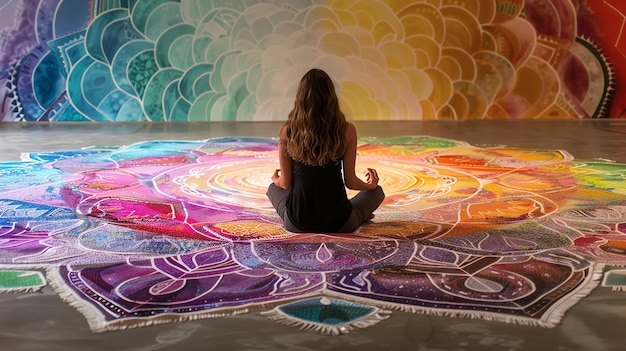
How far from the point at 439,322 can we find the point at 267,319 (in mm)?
518

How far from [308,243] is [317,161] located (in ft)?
1.20

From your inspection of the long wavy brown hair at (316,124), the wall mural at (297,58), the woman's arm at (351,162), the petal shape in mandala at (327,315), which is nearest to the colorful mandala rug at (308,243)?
the petal shape in mandala at (327,315)

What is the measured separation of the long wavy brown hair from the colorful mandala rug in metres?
0.37

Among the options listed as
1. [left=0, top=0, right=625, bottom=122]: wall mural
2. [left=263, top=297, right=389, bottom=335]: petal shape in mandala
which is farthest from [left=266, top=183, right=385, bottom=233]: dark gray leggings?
[left=0, top=0, right=625, bottom=122]: wall mural

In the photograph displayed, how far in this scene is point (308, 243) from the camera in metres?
2.76

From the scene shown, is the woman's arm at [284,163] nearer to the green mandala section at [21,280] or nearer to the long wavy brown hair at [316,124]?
the long wavy brown hair at [316,124]

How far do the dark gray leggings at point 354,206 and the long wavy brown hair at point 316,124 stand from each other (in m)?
0.28

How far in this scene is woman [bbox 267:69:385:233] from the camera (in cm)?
281

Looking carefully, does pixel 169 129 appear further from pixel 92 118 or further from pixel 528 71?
pixel 528 71

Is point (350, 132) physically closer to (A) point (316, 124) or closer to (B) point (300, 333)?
(A) point (316, 124)

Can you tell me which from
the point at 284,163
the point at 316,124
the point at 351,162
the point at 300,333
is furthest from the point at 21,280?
the point at 351,162

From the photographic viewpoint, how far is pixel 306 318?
1985 mm

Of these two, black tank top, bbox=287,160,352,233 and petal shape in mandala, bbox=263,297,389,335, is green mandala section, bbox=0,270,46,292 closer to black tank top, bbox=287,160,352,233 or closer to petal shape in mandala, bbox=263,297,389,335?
petal shape in mandala, bbox=263,297,389,335

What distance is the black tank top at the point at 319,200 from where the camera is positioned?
290 cm
